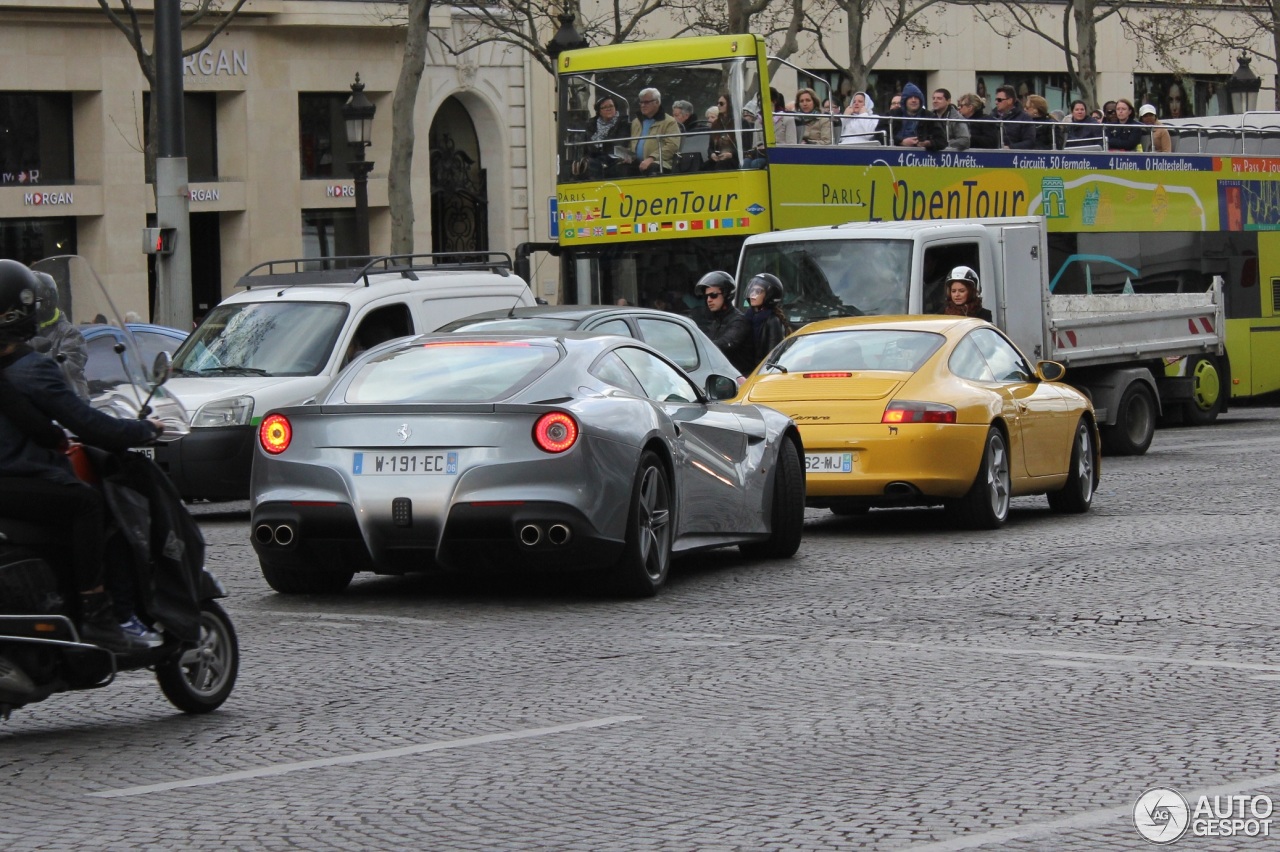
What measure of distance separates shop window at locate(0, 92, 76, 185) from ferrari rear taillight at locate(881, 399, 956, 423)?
1016 inches

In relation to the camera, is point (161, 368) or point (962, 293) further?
point (962, 293)

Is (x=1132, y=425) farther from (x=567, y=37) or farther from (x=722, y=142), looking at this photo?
(x=567, y=37)

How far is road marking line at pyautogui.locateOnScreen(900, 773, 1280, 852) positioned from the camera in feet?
18.5

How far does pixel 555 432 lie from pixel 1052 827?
490 cm

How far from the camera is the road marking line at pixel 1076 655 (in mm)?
8711

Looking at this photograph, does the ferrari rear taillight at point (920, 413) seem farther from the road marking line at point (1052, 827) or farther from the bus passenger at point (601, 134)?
the bus passenger at point (601, 134)

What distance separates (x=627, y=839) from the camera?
5793mm

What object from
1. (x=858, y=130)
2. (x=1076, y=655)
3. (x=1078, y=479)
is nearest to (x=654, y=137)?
(x=858, y=130)

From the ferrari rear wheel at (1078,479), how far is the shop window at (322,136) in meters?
26.4

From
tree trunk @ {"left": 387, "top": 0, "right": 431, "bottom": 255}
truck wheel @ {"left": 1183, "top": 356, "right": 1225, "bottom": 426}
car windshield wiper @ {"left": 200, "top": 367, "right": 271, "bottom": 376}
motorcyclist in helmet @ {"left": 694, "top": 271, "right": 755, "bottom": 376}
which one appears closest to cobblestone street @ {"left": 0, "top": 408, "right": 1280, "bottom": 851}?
car windshield wiper @ {"left": 200, "top": 367, "right": 271, "bottom": 376}

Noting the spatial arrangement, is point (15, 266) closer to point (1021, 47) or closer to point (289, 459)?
point (289, 459)

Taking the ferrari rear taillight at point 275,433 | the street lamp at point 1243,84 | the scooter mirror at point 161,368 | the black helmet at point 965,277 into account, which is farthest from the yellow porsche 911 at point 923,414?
the street lamp at point 1243,84

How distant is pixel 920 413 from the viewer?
1392 centimetres

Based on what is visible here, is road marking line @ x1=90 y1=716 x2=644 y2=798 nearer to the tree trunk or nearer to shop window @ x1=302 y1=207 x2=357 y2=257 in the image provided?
the tree trunk
